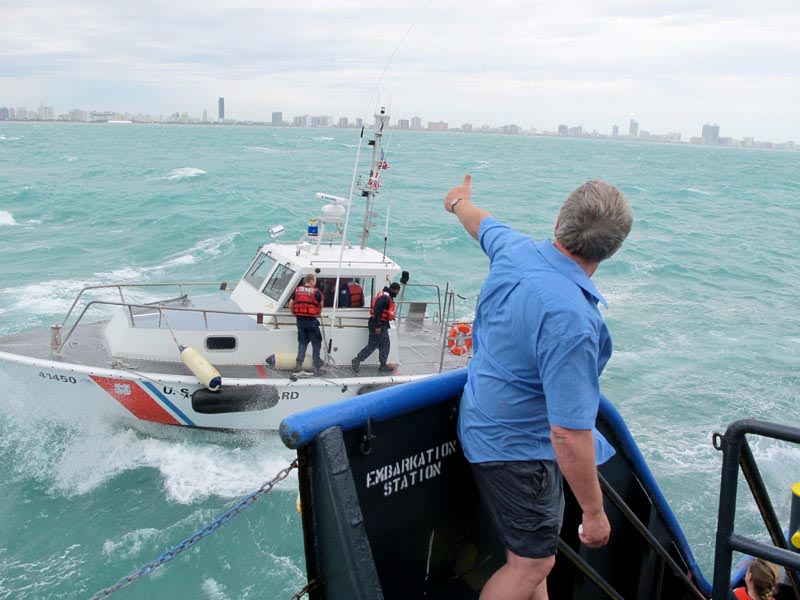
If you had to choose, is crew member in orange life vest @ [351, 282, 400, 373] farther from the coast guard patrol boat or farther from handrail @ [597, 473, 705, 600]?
handrail @ [597, 473, 705, 600]

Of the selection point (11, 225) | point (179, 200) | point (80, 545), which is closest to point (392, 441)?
point (80, 545)

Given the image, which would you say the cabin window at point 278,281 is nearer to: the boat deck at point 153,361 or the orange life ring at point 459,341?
the boat deck at point 153,361

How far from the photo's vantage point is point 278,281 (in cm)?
1094

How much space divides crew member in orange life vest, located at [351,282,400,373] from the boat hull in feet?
1.11

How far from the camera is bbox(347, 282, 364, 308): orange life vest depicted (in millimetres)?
10875

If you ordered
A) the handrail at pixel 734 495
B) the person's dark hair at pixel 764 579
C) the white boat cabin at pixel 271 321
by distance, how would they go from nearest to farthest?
the handrail at pixel 734 495 < the person's dark hair at pixel 764 579 < the white boat cabin at pixel 271 321

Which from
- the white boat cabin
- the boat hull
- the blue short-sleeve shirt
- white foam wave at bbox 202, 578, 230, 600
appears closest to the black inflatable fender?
the boat hull

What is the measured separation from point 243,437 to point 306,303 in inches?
87.7

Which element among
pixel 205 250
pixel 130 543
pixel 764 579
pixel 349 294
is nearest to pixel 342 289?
pixel 349 294

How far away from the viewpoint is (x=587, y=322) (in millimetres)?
2299

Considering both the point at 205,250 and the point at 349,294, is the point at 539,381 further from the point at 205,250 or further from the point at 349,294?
the point at 205,250

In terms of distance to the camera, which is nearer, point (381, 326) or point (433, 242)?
point (381, 326)

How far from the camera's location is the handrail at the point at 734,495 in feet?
7.25

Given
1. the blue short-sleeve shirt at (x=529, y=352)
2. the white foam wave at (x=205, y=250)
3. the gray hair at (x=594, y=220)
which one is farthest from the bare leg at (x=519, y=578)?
the white foam wave at (x=205, y=250)
